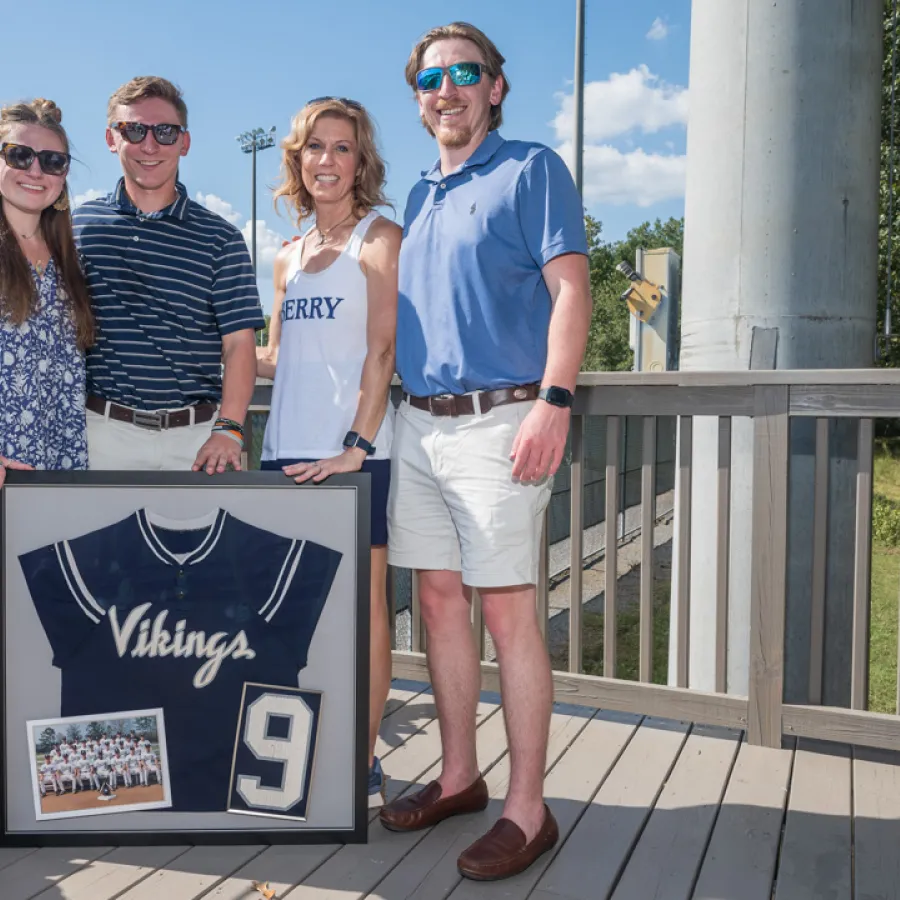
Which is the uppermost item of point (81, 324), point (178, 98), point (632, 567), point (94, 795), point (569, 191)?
point (178, 98)

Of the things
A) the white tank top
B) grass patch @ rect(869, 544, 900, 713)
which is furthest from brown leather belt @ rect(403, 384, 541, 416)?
grass patch @ rect(869, 544, 900, 713)

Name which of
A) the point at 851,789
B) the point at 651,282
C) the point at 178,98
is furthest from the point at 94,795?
the point at 651,282

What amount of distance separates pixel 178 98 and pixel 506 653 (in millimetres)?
1536

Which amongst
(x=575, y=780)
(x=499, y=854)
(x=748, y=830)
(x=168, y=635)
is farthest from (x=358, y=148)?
(x=748, y=830)

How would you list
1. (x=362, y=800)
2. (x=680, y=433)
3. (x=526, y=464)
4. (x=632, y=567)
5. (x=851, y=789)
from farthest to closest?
(x=632, y=567) → (x=680, y=433) → (x=851, y=789) → (x=362, y=800) → (x=526, y=464)

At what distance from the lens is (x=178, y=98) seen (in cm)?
238

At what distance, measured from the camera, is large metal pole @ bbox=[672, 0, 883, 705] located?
3.28 m

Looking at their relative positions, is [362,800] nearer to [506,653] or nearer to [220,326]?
[506,653]

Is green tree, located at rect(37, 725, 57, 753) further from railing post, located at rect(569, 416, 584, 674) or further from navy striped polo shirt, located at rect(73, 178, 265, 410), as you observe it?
railing post, located at rect(569, 416, 584, 674)

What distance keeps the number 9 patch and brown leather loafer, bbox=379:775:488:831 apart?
0.87ft

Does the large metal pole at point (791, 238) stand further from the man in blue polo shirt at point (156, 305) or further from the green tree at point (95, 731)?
the green tree at point (95, 731)

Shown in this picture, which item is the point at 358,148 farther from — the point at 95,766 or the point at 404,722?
the point at 404,722

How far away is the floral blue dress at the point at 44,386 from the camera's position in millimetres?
2143

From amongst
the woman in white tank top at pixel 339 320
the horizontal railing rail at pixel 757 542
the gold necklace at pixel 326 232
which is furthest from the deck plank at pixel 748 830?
the gold necklace at pixel 326 232
